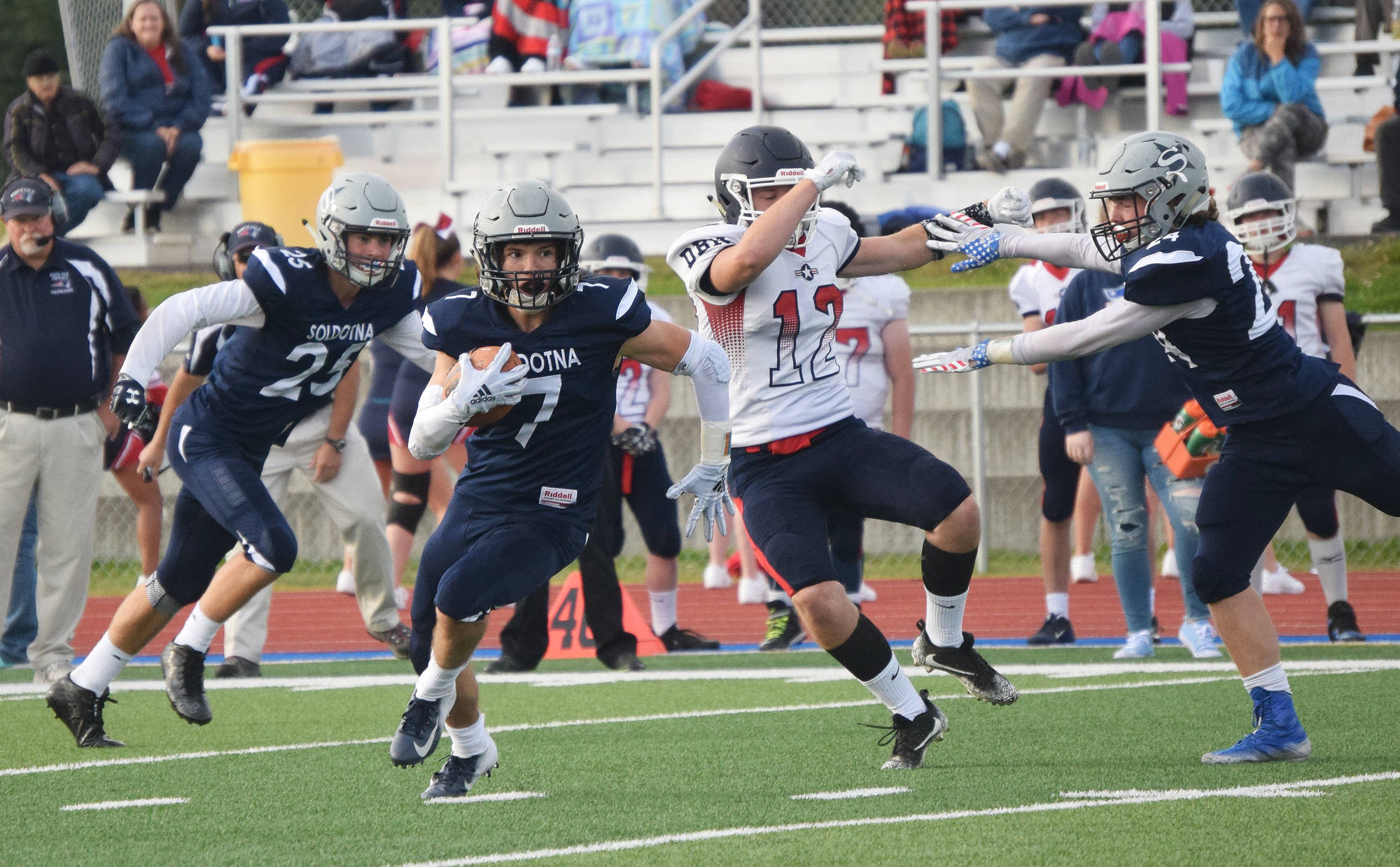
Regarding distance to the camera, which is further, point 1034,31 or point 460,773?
point 1034,31

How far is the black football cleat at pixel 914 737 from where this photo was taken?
16.4 feet

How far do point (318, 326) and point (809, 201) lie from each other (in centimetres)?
185

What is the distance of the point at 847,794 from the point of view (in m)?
4.70

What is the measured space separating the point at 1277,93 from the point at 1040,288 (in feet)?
16.0

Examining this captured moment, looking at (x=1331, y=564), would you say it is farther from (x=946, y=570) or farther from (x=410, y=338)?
(x=410, y=338)

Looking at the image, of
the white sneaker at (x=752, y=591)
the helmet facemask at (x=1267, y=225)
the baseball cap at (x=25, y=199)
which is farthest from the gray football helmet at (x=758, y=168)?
the white sneaker at (x=752, y=591)

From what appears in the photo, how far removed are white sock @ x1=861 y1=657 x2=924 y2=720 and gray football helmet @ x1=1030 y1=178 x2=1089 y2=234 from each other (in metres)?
3.13

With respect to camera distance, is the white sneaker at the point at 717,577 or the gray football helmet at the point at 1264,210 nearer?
the gray football helmet at the point at 1264,210

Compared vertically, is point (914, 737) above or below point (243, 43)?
below

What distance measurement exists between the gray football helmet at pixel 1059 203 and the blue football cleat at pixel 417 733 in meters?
3.92

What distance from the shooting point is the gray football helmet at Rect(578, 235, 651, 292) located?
26.6 feet

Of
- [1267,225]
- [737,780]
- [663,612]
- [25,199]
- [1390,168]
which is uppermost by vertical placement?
→ [25,199]

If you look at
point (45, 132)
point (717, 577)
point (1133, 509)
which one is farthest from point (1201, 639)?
point (45, 132)

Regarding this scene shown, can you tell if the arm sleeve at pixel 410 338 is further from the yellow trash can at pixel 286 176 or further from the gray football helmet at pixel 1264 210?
the yellow trash can at pixel 286 176
